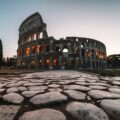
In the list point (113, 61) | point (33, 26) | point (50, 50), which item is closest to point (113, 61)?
point (113, 61)

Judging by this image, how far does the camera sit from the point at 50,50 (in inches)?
932

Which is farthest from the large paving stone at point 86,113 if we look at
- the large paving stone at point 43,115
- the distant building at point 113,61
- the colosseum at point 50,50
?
the distant building at point 113,61

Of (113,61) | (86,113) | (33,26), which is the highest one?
(33,26)

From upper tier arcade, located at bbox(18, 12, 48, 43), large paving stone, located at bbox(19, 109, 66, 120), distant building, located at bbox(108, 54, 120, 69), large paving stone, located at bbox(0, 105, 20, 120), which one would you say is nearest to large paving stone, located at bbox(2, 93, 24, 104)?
large paving stone, located at bbox(0, 105, 20, 120)

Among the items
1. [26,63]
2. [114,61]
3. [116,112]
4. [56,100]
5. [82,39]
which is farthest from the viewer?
[114,61]

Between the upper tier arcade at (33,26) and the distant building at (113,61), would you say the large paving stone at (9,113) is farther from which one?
the distant building at (113,61)

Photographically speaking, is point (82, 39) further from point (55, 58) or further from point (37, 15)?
point (37, 15)

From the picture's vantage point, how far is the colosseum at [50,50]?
76.6 ft

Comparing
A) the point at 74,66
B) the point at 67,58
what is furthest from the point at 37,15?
the point at 74,66

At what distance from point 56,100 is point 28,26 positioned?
3100 centimetres

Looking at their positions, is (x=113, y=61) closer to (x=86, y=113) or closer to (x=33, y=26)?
(x=33, y=26)

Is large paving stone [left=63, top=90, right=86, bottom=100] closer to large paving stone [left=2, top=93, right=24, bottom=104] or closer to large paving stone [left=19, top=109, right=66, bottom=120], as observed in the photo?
large paving stone [left=19, top=109, right=66, bottom=120]

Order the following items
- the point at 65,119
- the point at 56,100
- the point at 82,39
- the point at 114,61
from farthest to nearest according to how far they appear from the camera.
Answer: the point at 114,61
the point at 82,39
the point at 56,100
the point at 65,119

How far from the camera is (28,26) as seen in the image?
2969cm
